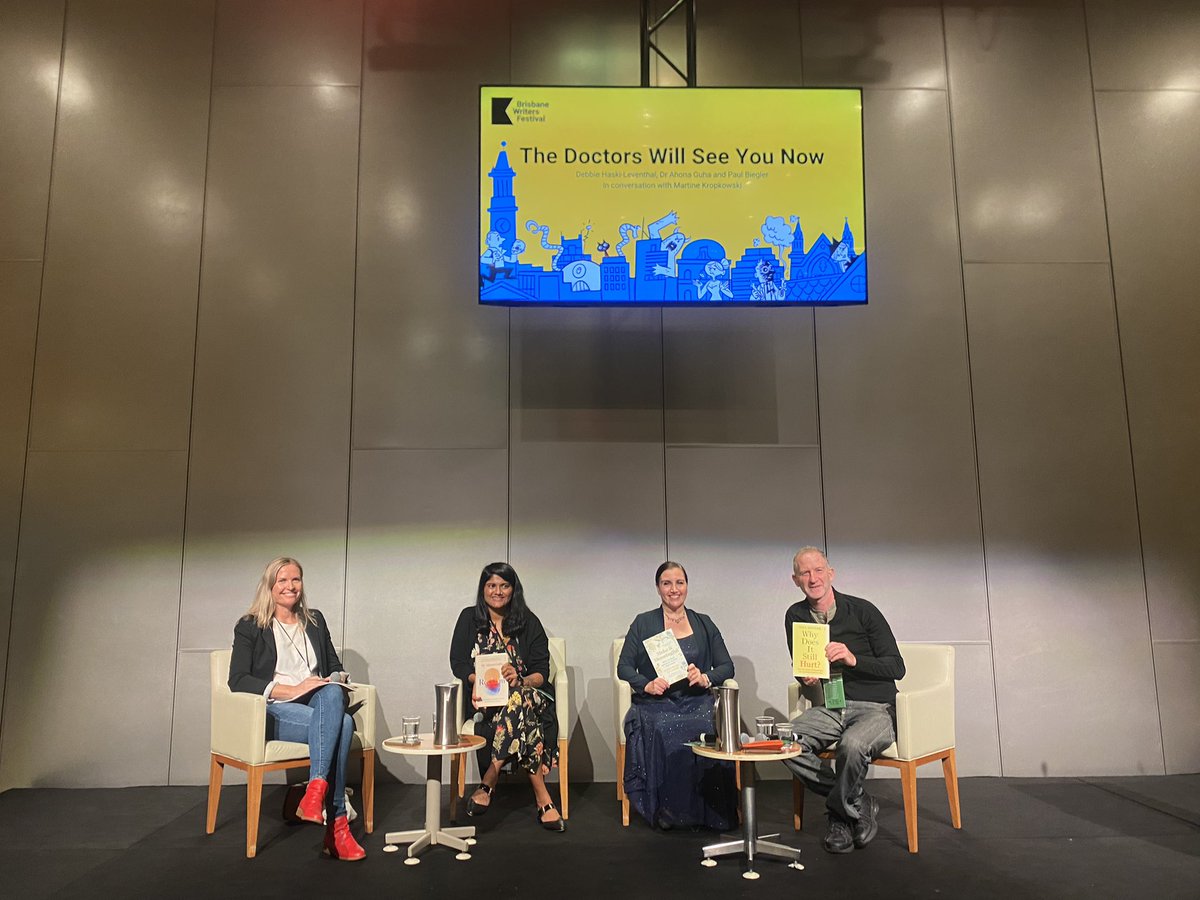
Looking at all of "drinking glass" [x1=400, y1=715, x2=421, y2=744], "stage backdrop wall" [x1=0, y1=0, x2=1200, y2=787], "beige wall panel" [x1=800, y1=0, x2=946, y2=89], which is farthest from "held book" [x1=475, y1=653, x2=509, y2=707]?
"beige wall panel" [x1=800, y1=0, x2=946, y2=89]

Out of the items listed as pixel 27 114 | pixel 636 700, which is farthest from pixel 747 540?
pixel 27 114

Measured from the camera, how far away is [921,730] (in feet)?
11.4

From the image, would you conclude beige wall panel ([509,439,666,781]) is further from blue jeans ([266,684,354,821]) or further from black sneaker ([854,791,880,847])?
black sneaker ([854,791,880,847])

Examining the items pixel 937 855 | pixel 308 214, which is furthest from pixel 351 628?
pixel 937 855

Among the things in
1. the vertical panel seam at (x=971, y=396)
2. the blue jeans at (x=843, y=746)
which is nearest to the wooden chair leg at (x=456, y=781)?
the blue jeans at (x=843, y=746)

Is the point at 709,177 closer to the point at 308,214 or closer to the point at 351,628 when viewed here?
the point at 308,214

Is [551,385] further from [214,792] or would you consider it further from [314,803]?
[214,792]

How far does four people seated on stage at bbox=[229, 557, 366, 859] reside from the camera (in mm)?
3303

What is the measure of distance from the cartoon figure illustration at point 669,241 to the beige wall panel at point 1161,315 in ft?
8.74

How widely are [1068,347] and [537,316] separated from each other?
3.08 meters

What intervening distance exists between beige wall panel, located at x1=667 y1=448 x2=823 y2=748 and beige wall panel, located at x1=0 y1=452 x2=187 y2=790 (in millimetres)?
2581

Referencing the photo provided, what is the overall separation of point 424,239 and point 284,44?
4.89 feet

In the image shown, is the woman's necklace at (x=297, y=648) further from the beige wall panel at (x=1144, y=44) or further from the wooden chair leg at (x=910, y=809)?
the beige wall panel at (x=1144, y=44)

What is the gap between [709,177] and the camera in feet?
14.9
